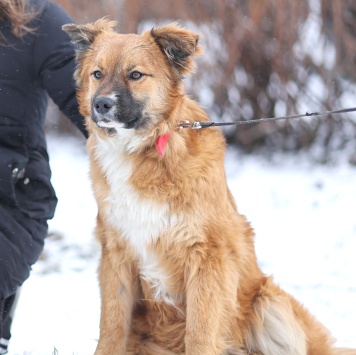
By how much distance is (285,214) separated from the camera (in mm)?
7266

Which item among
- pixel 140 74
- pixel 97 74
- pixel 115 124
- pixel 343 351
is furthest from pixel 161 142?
pixel 343 351

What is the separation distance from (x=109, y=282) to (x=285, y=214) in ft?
12.3

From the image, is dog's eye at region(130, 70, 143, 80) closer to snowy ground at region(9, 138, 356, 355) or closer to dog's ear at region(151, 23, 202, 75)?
dog's ear at region(151, 23, 202, 75)

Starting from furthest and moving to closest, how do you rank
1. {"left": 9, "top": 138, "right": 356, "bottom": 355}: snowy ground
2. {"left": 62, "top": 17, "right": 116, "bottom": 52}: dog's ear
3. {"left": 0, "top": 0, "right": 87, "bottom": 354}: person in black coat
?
{"left": 9, "top": 138, "right": 356, "bottom": 355}: snowy ground → {"left": 0, "top": 0, "right": 87, "bottom": 354}: person in black coat → {"left": 62, "top": 17, "right": 116, "bottom": 52}: dog's ear

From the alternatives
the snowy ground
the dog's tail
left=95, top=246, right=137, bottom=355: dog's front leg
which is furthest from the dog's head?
the snowy ground

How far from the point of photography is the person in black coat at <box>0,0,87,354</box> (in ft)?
12.5

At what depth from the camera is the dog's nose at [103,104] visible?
3.47 m

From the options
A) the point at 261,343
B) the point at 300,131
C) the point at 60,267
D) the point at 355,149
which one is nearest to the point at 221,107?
the point at 300,131

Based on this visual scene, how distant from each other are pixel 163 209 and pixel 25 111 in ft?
3.08

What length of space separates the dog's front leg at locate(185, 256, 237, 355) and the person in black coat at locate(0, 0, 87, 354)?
0.96 m

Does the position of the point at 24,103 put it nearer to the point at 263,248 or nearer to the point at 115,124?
the point at 115,124

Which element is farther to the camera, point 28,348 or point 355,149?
point 355,149

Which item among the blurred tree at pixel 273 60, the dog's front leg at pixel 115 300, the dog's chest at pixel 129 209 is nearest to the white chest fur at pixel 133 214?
the dog's chest at pixel 129 209

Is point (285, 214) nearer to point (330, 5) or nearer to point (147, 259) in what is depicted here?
point (330, 5)
